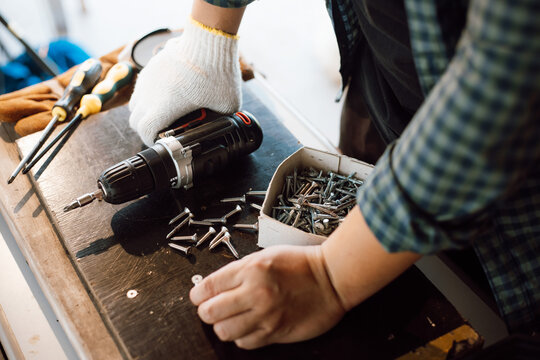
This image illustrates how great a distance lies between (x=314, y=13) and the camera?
1898 mm

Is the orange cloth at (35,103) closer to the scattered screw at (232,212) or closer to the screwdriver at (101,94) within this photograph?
the screwdriver at (101,94)

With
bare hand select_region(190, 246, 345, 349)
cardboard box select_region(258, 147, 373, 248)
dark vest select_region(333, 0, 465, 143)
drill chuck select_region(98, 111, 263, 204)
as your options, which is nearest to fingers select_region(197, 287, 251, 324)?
bare hand select_region(190, 246, 345, 349)

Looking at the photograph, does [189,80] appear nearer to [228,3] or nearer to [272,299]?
[228,3]

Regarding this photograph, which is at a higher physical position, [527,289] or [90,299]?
[527,289]

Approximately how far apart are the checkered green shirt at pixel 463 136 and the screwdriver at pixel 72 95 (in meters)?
0.67

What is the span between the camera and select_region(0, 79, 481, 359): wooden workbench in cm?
57

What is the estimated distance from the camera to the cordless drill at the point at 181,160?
0.68m

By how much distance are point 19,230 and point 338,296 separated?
562 millimetres

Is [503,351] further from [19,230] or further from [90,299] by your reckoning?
[19,230]

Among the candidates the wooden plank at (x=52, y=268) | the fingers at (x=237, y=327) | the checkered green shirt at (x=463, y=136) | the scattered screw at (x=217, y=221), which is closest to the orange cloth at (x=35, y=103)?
the wooden plank at (x=52, y=268)

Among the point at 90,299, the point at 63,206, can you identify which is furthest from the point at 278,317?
the point at 63,206

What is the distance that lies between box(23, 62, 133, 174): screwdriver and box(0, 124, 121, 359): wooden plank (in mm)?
88

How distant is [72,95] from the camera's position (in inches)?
37.2

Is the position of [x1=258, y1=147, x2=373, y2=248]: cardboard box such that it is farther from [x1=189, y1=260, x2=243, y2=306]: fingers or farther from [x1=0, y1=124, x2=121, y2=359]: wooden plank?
[x1=0, y1=124, x2=121, y2=359]: wooden plank
